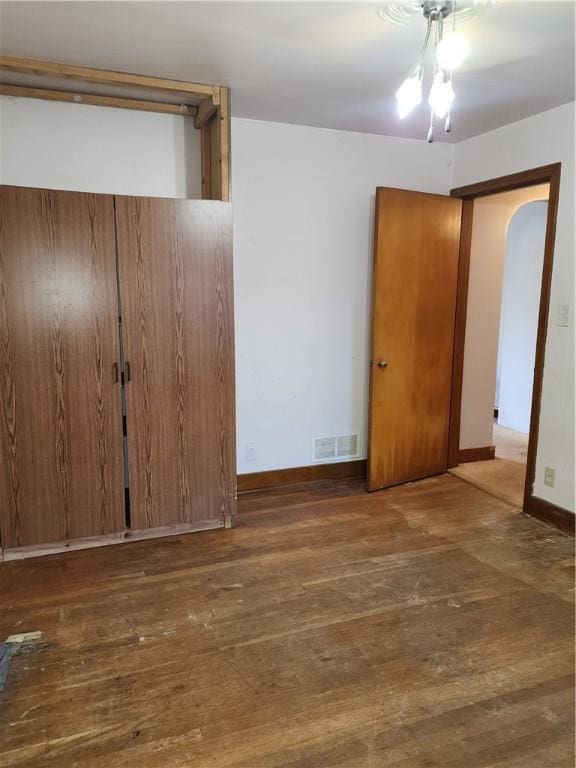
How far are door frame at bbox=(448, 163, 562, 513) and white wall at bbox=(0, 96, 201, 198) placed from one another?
197 centimetres

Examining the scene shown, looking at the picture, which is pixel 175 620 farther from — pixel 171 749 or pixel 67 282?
pixel 67 282

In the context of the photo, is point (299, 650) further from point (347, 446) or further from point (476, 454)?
point (476, 454)

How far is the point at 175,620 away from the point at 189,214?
1984 millimetres

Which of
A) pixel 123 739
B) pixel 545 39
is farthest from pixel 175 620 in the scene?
pixel 545 39

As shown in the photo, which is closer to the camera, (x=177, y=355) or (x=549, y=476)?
(x=177, y=355)

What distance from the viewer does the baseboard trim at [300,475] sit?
3832mm

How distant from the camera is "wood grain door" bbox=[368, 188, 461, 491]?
3680 mm

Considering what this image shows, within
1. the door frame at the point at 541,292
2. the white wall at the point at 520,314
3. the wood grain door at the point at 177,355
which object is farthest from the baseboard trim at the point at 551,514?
the white wall at the point at 520,314

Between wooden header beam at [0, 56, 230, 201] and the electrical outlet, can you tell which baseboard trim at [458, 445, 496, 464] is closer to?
the electrical outlet

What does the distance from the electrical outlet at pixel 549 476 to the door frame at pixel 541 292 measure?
0.09 metres

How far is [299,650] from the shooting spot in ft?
7.14

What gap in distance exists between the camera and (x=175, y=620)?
235 centimetres

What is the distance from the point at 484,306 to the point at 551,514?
5.71 ft

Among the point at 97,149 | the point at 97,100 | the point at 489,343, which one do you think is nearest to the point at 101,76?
the point at 97,100
